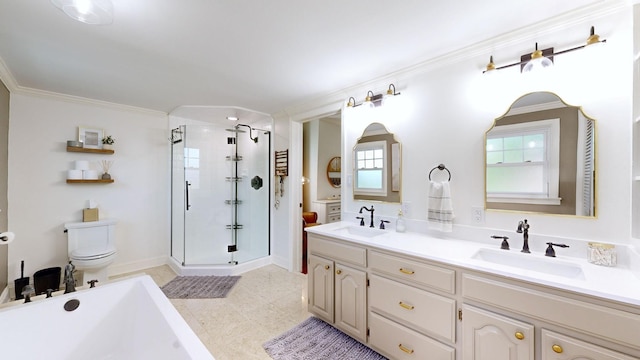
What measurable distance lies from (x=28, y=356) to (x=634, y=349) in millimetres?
3050

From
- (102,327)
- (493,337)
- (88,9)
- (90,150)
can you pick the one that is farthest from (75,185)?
(493,337)

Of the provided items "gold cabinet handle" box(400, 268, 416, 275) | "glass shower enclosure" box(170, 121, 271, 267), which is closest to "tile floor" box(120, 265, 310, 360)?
"glass shower enclosure" box(170, 121, 271, 267)

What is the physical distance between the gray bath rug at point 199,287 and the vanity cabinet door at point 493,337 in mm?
2404

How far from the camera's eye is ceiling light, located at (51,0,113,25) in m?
1.28

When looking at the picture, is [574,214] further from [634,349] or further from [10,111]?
[10,111]

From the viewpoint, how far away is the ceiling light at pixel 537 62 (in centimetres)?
156

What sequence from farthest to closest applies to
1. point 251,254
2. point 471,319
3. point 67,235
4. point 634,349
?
point 251,254
point 67,235
point 471,319
point 634,349

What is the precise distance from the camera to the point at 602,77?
1.45 m

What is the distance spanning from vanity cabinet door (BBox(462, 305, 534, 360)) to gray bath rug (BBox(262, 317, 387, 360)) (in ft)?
2.34

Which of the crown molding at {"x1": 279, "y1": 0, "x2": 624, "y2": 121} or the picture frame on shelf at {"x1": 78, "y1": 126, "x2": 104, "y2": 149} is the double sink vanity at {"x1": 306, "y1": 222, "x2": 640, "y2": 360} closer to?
the crown molding at {"x1": 279, "y1": 0, "x2": 624, "y2": 121}

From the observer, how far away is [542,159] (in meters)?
1.61

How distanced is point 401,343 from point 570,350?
2.93 feet

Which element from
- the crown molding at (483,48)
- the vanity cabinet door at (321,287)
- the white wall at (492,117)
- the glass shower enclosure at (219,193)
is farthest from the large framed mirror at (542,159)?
the glass shower enclosure at (219,193)

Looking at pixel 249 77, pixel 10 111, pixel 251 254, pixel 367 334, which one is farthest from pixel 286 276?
pixel 10 111
